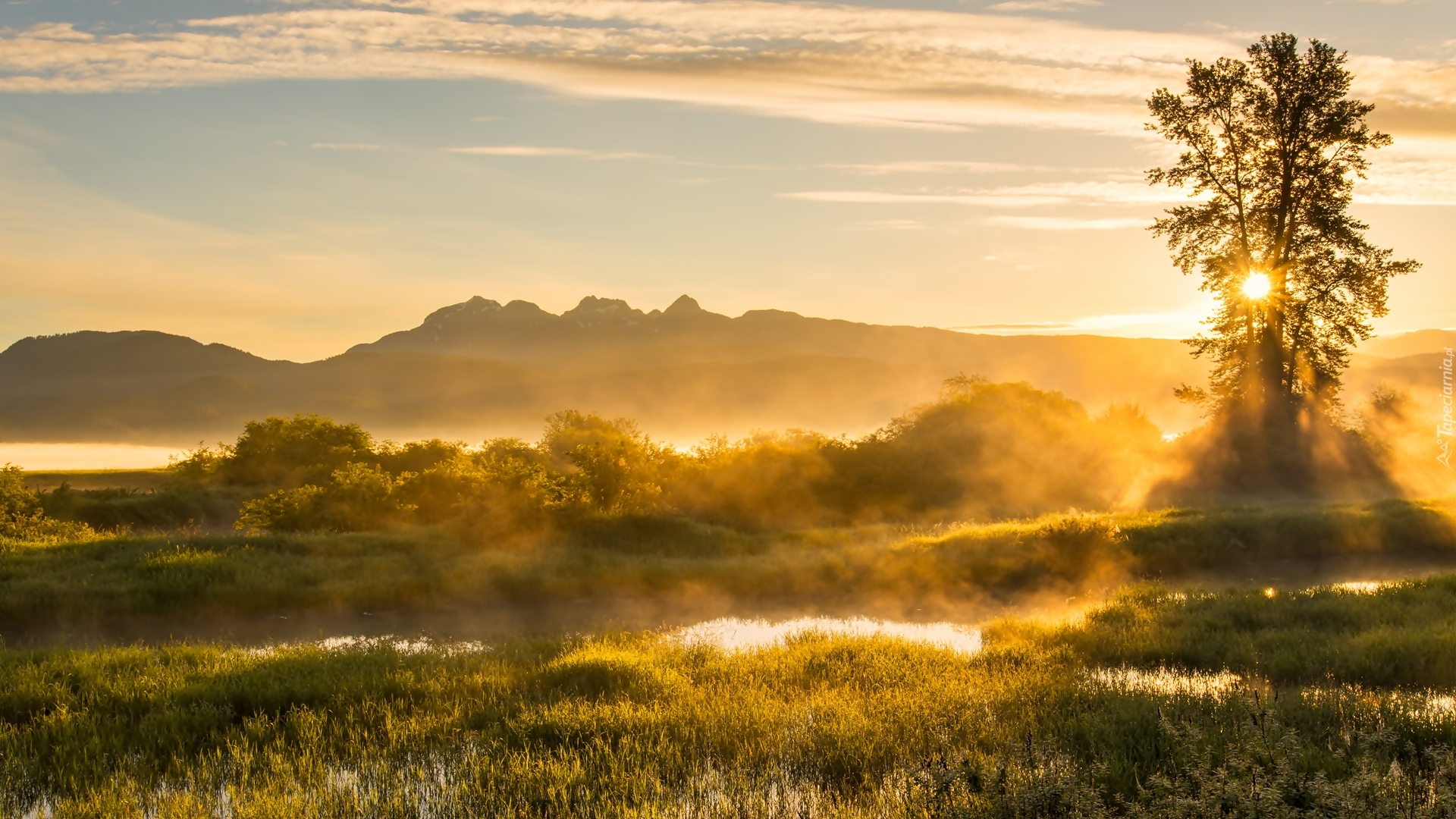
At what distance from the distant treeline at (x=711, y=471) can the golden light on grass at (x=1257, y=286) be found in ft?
24.6

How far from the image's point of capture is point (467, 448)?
31.7 m

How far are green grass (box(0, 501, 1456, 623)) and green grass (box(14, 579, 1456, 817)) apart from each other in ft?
13.7

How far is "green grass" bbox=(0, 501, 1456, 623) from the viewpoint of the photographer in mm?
16422

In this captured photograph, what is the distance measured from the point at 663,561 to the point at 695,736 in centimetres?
1118

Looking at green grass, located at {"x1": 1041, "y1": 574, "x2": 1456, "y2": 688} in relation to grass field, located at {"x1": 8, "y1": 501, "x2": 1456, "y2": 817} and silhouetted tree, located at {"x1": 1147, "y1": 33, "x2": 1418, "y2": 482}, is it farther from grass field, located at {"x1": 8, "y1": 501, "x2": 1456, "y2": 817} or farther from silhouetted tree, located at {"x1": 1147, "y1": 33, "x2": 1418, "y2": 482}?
silhouetted tree, located at {"x1": 1147, "y1": 33, "x2": 1418, "y2": 482}

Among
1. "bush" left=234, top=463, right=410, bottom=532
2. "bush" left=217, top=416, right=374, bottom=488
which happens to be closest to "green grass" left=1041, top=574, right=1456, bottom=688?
"bush" left=234, top=463, right=410, bottom=532

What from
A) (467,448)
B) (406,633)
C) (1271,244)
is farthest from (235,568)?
(1271,244)

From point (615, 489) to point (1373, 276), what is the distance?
26.6 meters

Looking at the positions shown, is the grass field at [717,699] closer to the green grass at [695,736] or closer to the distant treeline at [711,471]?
→ the green grass at [695,736]

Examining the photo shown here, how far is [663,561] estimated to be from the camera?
2005 cm

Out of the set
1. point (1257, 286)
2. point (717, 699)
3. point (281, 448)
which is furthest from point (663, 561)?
point (1257, 286)

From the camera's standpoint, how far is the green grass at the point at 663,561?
53.9 feet

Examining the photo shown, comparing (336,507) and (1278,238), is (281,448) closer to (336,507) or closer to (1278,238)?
(336,507)

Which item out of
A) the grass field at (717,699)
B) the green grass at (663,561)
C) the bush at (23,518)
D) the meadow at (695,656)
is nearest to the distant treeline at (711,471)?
the meadow at (695,656)
